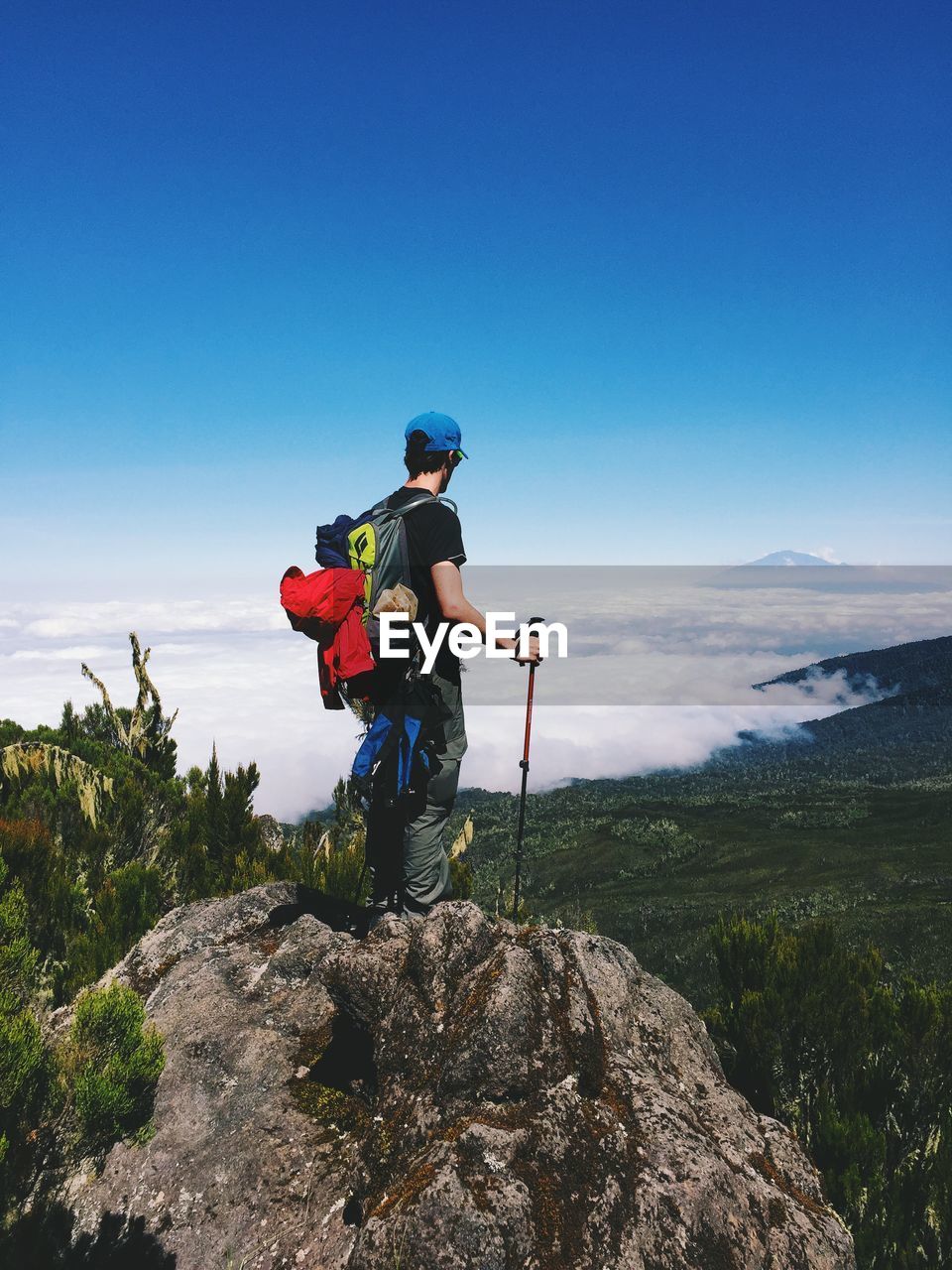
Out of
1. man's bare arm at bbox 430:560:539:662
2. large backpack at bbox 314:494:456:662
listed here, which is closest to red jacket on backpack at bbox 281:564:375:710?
large backpack at bbox 314:494:456:662

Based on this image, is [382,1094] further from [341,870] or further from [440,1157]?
[341,870]

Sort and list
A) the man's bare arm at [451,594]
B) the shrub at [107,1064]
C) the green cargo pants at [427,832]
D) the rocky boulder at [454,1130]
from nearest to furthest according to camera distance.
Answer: the rocky boulder at [454,1130]
the shrub at [107,1064]
the man's bare arm at [451,594]
the green cargo pants at [427,832]

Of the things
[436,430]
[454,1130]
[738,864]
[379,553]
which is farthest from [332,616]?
[738,864]

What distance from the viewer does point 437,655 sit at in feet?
16.1

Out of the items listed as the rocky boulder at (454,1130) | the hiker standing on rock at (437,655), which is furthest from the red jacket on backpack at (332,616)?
the rocky boulder at (454,1130)

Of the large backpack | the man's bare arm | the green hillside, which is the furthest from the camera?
the green hillside

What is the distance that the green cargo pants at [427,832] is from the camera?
199 inches

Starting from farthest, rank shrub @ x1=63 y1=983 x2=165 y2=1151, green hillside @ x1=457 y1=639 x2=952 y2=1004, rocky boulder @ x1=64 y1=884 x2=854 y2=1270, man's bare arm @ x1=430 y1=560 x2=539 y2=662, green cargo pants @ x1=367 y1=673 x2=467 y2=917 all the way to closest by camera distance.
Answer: green hillside @ x1=457 y1=639 x2=952 y2=1004 < green cargo pants @ x1=367 y1=673 x2=467 y2=917 < man's bare arm @ x1=430 y1=560 x2=539 y2=662 < shrub @ x1=63 y1=983 x2=165 y2=1151 < rocky boulder @ x1=64 y1=884 x2=854 y2=1270

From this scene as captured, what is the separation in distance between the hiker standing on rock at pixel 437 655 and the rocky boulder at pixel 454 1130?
2.33 feet

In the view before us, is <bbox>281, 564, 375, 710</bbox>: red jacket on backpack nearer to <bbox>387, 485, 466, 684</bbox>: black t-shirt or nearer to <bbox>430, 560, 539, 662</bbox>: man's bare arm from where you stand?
<bbox>387, 485, 466, 684</bbox>: black t-shirt

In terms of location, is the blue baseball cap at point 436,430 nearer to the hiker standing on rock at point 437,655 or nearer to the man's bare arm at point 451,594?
the hiker standing on rock at point 437,655

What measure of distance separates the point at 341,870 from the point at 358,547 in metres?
4.16

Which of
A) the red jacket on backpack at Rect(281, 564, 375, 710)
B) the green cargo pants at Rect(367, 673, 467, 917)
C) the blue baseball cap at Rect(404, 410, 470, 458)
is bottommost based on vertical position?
the green cargo pants at Rect(367, 673, 467, 917)

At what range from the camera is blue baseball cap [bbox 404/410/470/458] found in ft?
16.4
